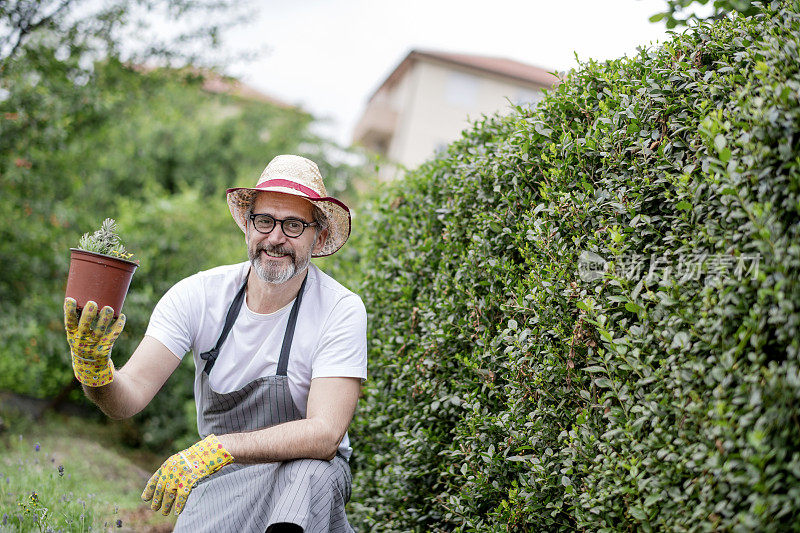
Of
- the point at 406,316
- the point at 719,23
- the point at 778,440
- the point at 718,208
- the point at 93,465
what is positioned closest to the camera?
the point at 778,440

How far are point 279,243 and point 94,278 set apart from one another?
32.8 inches

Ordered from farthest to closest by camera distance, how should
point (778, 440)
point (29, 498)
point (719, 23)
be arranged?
Answer: 1. point (29, 498)
2. point (719, 23)
3. point (778, 440)

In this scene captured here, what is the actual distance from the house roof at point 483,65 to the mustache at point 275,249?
28467 millimetres

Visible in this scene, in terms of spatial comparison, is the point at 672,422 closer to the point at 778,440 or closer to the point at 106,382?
the point at 778,440

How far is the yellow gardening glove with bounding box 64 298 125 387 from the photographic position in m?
2.46

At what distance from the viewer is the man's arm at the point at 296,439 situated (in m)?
2.63

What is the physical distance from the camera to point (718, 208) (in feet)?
6.36

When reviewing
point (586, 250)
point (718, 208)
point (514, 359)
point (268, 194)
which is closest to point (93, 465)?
point (268, 194)

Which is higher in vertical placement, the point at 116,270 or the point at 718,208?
the point at 718,208

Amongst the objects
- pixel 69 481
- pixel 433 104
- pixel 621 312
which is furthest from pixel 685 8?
pixel 433 104

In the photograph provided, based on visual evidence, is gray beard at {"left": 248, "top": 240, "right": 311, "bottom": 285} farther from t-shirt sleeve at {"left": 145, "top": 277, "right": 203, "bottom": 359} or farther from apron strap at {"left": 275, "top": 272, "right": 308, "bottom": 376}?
t-shirt sleeve at {"left": 145, "top": 277, "right": 203, "bottom": 359}

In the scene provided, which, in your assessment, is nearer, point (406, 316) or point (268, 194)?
point (268, 194)

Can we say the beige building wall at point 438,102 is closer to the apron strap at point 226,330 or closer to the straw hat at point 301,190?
the straw hat at point 301,190

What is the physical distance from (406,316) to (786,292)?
245cm
